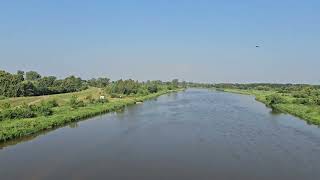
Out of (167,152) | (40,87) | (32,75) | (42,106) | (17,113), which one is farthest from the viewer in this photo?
(32,75)

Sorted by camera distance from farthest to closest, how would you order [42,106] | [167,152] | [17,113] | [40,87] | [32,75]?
[32,75], [40,87], [42,106], [17,113], [167,152]

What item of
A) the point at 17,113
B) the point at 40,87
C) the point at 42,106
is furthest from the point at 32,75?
the point at 17,113

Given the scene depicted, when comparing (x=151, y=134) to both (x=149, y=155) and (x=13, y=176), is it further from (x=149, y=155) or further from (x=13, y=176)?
(x=13, y=176)

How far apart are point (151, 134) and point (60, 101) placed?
2639cm

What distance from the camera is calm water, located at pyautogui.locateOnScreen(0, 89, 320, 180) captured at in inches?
654

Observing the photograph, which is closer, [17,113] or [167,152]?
[167,152]

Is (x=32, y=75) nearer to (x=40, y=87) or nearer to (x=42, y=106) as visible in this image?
(x=40, y=87)

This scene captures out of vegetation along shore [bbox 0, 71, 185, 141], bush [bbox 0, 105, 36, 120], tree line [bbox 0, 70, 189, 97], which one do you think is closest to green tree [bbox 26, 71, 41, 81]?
tree line [bbox 0, 70, 189, 97]

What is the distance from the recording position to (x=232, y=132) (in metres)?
28.5

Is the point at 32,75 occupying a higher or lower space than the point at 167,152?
higher

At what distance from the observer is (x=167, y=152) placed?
69.5 feet

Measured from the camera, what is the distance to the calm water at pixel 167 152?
54.5 feet

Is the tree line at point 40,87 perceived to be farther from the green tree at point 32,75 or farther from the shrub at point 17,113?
the shrub at point 17,113

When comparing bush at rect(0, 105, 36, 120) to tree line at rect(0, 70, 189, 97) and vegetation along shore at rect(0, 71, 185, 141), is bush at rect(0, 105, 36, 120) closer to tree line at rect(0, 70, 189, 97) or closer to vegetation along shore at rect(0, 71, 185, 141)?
vegetation along shore at rect(0, 71, 185, 141)
